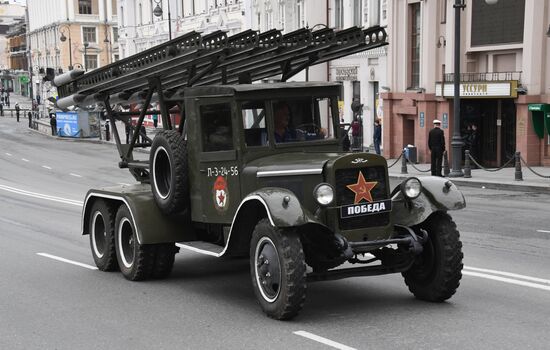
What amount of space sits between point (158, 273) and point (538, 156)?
20636mm

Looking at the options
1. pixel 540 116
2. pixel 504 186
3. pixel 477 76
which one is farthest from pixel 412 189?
pixel 477 76

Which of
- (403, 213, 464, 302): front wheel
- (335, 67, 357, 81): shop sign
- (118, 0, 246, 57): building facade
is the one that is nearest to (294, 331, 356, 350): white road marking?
(403, 213, 464, 302): front wheel

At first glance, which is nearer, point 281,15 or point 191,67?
point 191,67

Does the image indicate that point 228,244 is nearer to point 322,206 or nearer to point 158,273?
point 322,206

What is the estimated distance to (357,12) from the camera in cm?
3950

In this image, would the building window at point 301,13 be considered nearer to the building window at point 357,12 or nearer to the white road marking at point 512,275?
the building window at point 357,12

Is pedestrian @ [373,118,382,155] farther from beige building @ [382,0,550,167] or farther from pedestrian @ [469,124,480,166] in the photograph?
pedestrian @ [469,124,480,166]

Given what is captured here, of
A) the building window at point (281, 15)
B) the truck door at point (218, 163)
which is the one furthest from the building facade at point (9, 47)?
the truck door at point (218, 163)

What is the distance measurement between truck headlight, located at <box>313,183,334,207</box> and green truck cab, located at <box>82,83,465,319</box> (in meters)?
0.01

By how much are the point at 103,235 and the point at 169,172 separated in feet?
7.06

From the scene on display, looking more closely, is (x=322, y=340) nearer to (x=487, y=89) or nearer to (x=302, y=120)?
(x=302, y=120)

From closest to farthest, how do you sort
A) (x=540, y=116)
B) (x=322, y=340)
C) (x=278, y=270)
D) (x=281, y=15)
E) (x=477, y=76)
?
(x=322, y=340) → (x=278, y=270) → (x=540, y=116) → (x=477, y=76) → (x=281, y=15)

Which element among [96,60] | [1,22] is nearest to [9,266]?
[96,60]

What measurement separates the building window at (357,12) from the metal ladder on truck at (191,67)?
27.8 meters
